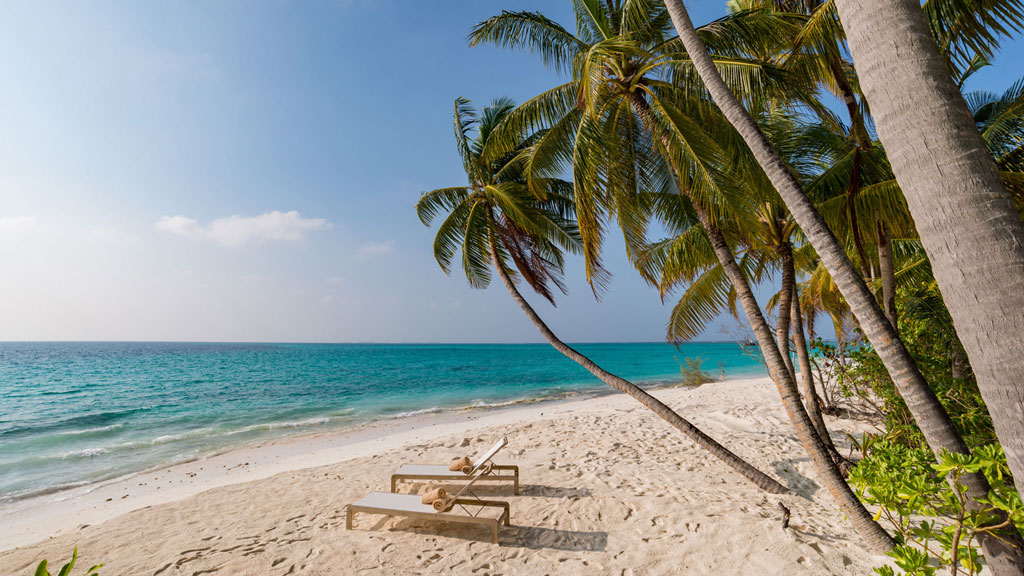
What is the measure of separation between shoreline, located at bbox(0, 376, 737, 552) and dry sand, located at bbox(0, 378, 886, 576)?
0.05 metres

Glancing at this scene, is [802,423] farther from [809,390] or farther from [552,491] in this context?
[552,491]

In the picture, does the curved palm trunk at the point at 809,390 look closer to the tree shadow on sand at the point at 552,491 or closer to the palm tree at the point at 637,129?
the palm tree at the point at 637,129

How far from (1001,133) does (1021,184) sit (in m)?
1.51

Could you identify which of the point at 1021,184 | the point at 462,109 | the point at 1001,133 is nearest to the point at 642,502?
the point at 1021,184

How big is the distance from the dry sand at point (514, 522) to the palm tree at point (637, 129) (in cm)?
111

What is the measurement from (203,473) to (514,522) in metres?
7.04

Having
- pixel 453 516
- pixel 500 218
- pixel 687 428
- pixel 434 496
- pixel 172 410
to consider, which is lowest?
pixel 172 410

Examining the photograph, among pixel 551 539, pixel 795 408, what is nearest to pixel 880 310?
pixel 795 408

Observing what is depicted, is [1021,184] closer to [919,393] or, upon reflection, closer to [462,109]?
[919,393]

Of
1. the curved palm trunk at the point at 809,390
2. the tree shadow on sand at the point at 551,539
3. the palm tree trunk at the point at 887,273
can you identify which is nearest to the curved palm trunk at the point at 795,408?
the curved palm trunk at the point at 809,390

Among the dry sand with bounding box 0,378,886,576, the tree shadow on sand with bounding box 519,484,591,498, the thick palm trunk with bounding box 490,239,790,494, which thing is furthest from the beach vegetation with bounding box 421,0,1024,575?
the tree shadow on sand with bounding box 519,484,591,498

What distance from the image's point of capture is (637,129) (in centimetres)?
611

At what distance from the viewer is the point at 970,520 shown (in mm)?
2018

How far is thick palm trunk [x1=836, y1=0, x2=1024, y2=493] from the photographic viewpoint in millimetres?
1482
